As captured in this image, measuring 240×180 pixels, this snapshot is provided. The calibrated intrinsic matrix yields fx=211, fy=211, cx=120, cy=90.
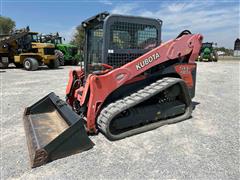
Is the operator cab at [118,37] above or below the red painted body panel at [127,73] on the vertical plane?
above

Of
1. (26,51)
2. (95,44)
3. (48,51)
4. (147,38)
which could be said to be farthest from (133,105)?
Answer: (26,51)

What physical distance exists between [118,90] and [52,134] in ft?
4.35

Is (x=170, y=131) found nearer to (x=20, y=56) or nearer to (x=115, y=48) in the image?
(x=115, y=48)

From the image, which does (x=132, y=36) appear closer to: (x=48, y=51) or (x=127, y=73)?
(x=127, y=73)

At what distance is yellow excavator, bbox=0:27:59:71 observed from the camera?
14.3 metres

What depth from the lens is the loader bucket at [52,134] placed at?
2686mm

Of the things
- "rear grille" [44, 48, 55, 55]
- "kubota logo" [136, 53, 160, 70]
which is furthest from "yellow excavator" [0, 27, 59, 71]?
"kubota logo" [136, 53, 160, 70]

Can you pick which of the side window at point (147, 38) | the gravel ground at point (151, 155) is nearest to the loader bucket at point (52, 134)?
the gravel ground at point (151, 155)

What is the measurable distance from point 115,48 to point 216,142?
230cm

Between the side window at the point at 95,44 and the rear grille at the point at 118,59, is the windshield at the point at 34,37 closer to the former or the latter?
the side window at the point at 95,44

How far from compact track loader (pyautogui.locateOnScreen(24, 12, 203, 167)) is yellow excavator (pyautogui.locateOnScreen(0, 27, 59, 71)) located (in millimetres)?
10830

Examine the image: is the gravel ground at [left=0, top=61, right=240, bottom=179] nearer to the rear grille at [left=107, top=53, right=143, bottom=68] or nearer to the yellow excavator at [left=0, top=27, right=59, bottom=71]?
the rear grille at [left=107, top=53, right=143, bottom=68]

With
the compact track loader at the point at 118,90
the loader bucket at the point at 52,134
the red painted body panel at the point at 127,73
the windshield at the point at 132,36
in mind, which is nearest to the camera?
the loader bucket at the point at 52,134

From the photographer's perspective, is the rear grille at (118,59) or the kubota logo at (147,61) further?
the rear grille at (118,59)
